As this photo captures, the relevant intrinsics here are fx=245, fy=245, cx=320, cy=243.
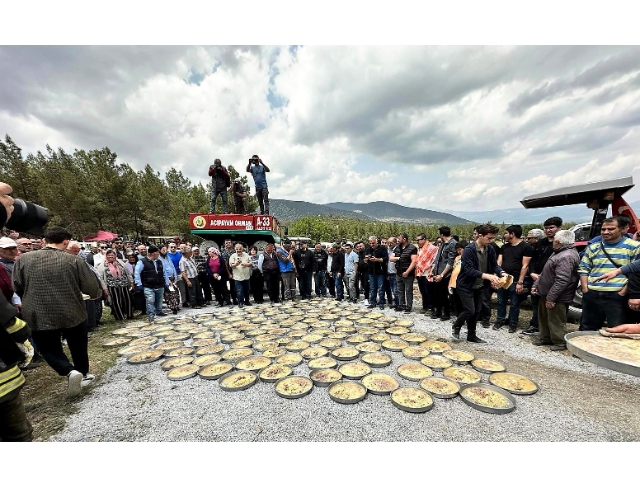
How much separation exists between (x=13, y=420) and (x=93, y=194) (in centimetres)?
2741

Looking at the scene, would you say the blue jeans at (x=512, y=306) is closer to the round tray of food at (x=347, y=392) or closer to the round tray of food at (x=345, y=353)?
the round tray of food at (x=345, y=353)

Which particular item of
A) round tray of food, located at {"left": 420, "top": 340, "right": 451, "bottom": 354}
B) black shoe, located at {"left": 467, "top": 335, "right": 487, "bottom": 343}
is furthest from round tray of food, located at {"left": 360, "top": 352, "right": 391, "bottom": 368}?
black shoe, located at {"left": 467, "top": 335, "right": 487, "bottom": 343}

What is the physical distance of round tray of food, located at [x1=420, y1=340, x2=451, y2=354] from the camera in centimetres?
404

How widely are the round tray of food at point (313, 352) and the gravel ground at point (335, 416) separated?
0.93 meters

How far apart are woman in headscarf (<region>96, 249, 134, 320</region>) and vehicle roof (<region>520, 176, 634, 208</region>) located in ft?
34.1

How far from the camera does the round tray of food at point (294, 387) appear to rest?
9.43ft

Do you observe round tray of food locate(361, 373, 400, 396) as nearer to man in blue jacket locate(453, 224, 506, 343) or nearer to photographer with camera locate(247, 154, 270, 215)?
man in blue jacket locate(453, 224, 506, 343)

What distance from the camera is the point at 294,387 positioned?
304 cm

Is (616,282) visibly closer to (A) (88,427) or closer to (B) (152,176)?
(A) (88,427)

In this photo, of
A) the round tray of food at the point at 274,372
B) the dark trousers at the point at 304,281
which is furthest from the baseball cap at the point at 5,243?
the dark trousers at the point at 304,281

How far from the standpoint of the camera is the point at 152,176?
98.4 ft

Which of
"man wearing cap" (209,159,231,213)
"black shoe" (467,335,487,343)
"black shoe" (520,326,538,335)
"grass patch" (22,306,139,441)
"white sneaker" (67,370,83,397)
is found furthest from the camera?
"man wearing cap" (209,159,231,213)

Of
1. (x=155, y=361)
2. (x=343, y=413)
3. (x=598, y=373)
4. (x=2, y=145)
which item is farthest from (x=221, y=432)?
(x=2, y=145)

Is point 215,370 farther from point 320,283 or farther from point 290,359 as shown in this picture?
point 320,283
